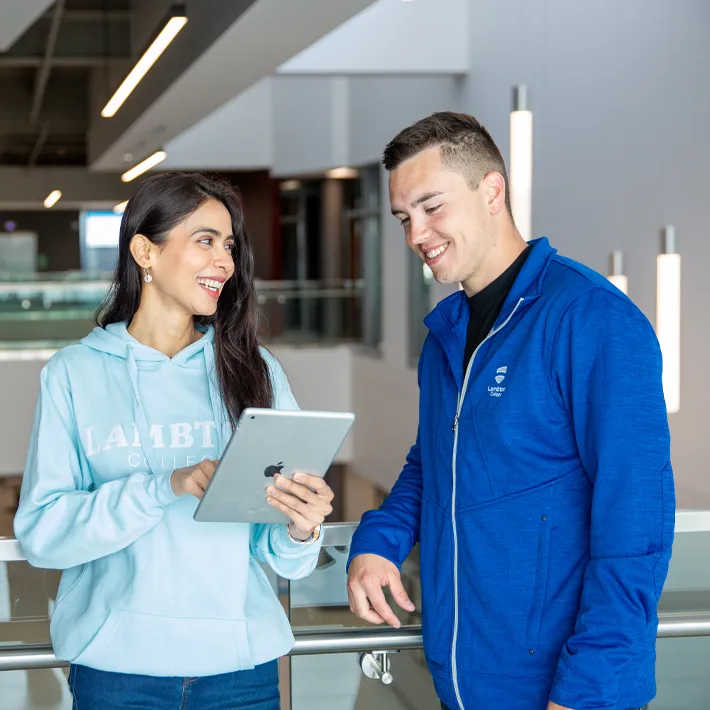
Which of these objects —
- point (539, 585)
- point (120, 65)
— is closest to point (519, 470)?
point (539, 585)

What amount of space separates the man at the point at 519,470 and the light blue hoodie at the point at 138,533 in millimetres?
225

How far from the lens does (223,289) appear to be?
2.28m

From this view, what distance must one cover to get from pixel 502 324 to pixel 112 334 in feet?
2.63

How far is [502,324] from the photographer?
6.00 feet

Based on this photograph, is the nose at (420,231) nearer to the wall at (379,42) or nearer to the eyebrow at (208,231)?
the eyebrow at (208,231)

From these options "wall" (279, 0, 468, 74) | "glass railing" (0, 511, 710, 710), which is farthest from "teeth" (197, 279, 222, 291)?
"wall" (279, 0, 468, 74)

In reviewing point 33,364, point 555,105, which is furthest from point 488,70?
point 33,364

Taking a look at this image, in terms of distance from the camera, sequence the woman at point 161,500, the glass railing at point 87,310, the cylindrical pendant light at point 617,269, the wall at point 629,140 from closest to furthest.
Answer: the woman at point 161,500 < the cylindrical pendant light at point 617,269 < the wall at point 629,140 < the glass railing at point 87,310

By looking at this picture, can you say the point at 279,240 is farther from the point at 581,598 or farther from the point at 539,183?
the point at 581,598

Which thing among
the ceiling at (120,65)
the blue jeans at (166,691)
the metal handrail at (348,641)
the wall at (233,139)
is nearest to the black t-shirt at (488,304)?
the blue jeans at (166,691)

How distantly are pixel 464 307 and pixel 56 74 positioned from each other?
11681mm

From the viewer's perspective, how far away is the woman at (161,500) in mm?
1881

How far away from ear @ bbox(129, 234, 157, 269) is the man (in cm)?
53

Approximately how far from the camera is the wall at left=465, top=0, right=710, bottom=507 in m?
5.97
